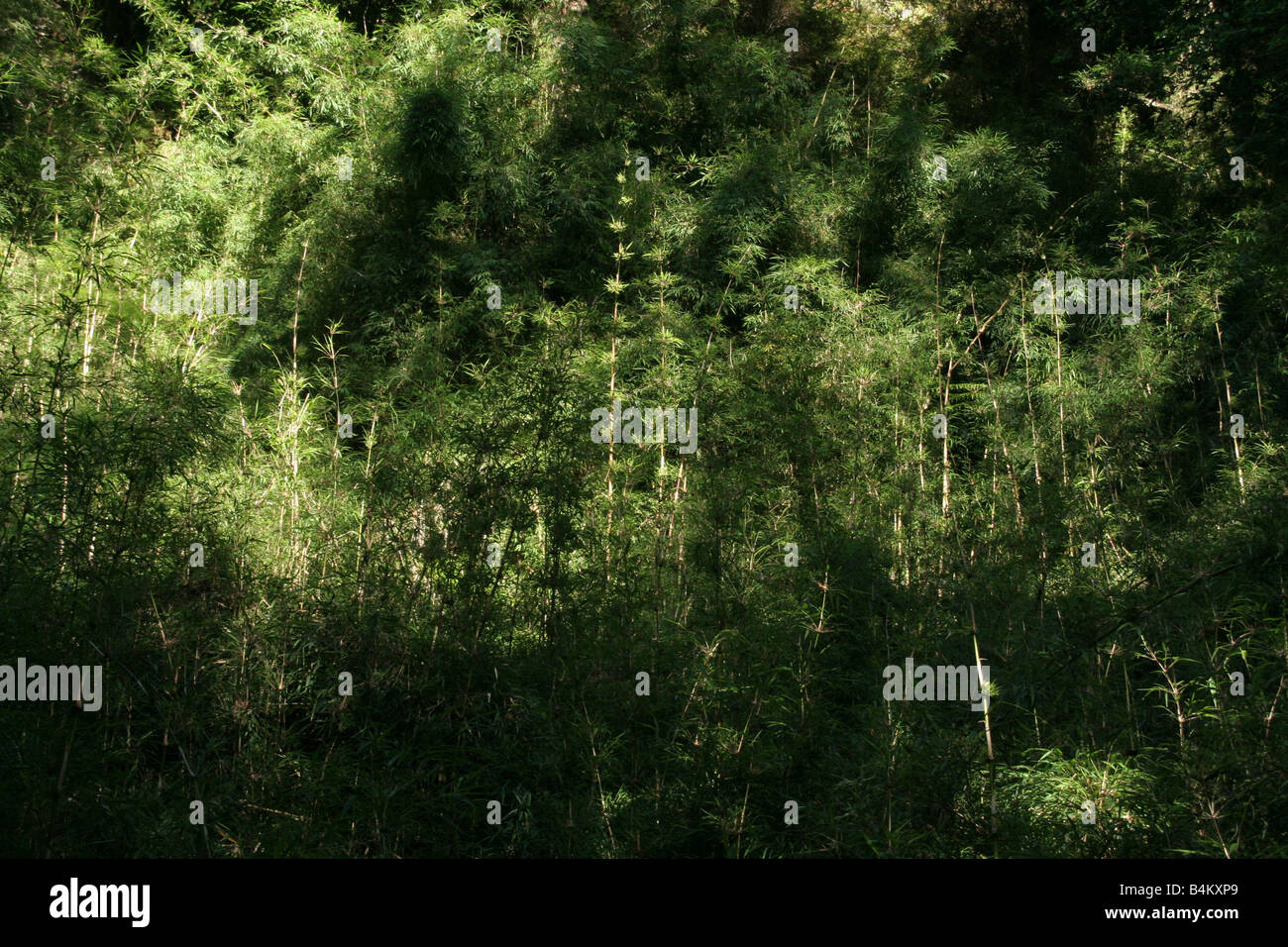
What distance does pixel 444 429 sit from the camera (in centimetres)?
326

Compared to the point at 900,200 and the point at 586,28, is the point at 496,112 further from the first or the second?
the point at 900,200

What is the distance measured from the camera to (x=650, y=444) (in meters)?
4.06

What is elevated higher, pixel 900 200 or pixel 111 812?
pixel 900 200

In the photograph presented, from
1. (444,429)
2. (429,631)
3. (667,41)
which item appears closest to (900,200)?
(667,41)

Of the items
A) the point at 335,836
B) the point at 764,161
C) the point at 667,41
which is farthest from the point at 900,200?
the point at 335,836

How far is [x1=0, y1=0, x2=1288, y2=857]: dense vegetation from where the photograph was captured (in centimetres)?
240

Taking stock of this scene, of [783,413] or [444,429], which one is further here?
[783,413]

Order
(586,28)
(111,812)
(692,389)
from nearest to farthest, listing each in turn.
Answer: (111,812) → (692,389) → (586,28)

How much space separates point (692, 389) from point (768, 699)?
2.06 meters

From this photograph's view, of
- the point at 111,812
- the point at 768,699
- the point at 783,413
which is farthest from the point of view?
the point at 783,413

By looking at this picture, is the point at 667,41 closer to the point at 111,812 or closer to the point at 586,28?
the point at 586,28

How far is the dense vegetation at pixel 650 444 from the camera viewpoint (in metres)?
2.40

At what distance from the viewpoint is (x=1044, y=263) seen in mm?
5613

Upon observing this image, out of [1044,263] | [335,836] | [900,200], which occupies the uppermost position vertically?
[900,200]
